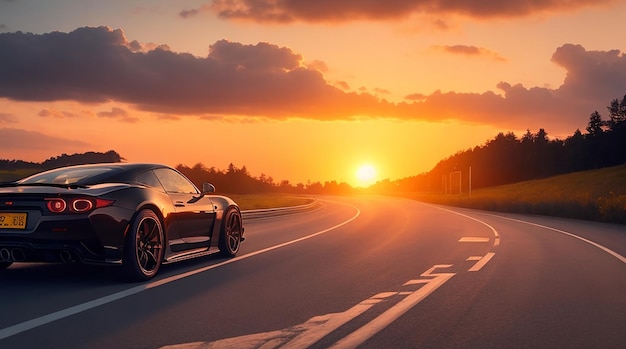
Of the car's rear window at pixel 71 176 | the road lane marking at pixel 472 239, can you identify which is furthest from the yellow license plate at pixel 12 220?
the road lane marking at pixel 472 239

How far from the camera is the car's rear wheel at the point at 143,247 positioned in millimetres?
8625

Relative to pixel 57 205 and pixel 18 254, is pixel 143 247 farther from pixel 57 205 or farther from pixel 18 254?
pixel 18 254

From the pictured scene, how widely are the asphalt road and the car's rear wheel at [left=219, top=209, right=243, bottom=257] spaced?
0.26 metres

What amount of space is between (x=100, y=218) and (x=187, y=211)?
82.2 inches

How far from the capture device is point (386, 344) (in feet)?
17.9

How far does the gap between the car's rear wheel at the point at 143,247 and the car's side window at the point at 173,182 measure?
101 centimetres

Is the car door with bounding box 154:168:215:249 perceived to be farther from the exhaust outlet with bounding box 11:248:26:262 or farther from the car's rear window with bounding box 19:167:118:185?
the exhaust outlet with bounding box 11:248:26:262

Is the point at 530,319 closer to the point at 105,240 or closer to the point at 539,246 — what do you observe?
the point at 105,240

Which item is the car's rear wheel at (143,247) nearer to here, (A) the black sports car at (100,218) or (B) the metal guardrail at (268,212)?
(A) the black sports car at (100,218)

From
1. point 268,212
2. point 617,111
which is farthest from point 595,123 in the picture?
point 268,212

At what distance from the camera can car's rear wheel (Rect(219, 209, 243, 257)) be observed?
38.4 feet

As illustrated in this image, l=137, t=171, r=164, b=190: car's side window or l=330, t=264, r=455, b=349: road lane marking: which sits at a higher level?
l=137, t=171, r=164, b=190: car's side window

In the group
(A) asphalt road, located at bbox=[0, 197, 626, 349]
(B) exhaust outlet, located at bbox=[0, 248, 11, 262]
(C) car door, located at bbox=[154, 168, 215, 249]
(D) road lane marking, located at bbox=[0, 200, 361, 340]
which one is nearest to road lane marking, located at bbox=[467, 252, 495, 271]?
(A) asphalt road, located at bbox=[0, 197, 626, 349]

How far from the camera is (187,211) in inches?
405
